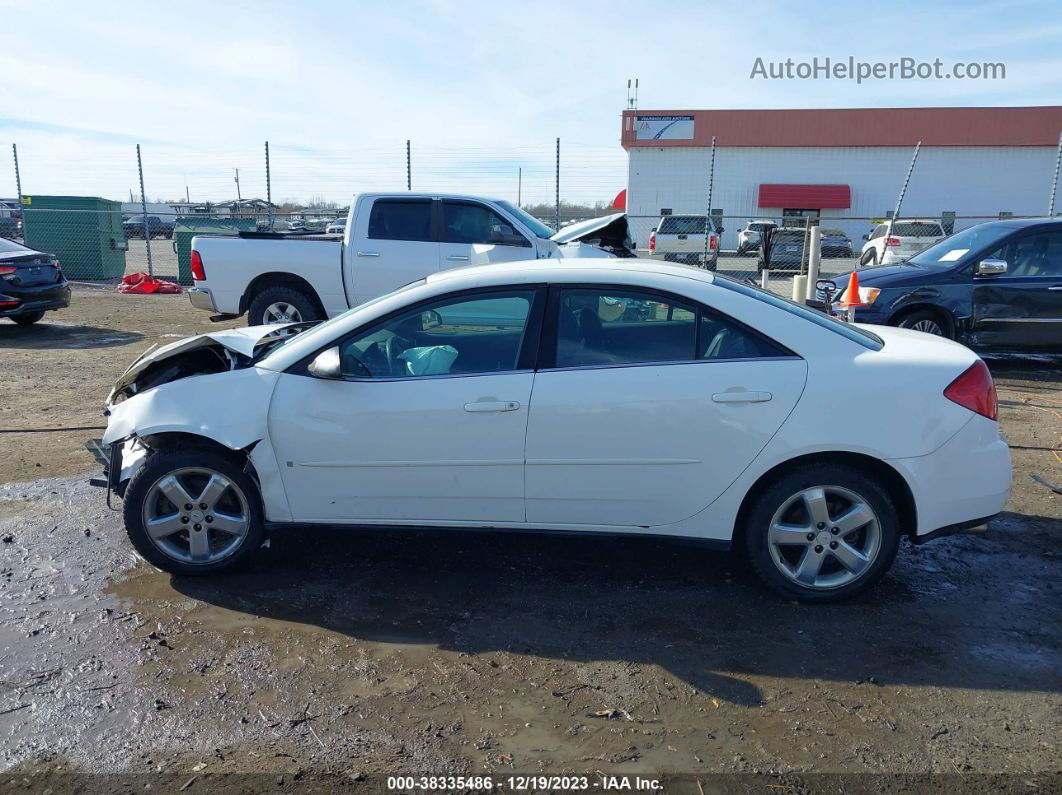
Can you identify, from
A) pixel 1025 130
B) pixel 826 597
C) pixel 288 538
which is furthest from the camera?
pixel 1025 130

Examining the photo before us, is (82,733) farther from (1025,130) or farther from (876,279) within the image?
(1025,130)

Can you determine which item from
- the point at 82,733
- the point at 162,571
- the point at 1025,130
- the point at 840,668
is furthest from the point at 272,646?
the point at 1025,130

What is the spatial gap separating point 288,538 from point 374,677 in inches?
63.2

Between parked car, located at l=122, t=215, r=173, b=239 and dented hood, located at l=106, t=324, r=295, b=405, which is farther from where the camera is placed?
parked car, located at l=122, t=215, r=173, b=239

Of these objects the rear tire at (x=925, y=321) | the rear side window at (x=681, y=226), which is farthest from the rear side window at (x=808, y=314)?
the rear side window at (x=681, y=226)

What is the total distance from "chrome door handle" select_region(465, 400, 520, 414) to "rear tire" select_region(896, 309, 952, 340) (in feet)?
22.3

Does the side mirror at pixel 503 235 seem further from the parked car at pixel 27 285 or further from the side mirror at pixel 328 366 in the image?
the parked car at pixel 27 285

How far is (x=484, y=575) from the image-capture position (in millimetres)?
4230

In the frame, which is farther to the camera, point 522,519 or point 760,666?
point 522,519

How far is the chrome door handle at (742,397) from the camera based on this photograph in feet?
12.2

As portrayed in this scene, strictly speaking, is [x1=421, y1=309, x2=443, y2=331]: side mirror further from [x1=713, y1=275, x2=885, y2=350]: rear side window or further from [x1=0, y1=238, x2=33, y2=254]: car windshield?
[x1=0, y1=238, x2=33, y2=254]: car windshield

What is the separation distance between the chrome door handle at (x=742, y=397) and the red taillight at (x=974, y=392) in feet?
2.69

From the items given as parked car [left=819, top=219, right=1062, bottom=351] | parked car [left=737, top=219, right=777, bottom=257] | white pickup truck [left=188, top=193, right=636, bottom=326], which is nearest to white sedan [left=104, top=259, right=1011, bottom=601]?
parked car [left=819, top=219, right=1062, bottom=351]

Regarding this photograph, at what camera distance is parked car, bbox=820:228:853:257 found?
27109mm
